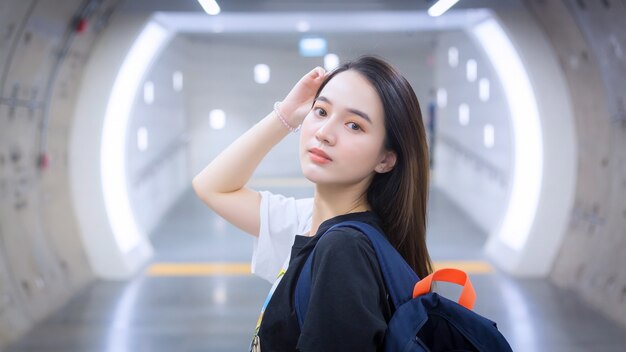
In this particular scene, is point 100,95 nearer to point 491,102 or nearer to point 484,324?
point 491,102

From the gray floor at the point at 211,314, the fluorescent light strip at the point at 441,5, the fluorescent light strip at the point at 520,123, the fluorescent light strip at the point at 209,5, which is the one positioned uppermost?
the fluorescent light strip at the point at 209,5

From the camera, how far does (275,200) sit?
1842 mm

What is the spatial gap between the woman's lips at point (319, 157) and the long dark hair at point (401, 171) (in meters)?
0.14

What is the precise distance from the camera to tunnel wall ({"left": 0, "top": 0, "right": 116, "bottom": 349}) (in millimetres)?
4531

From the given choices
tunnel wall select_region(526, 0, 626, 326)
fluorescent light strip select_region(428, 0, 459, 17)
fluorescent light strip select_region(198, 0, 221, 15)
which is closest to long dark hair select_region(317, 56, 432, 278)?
fluorescent light strip select_region(198, 0, 221, 15)

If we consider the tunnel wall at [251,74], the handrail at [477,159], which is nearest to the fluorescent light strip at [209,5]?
the tunnel wall at [251,74]

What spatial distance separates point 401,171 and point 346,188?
0.44ft

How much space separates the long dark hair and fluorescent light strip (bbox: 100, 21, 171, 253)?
510 centimetres

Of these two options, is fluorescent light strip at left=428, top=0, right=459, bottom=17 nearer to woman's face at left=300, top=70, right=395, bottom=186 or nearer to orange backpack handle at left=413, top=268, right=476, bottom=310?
woman's face at left=300, top=70, right=395, bottom=186

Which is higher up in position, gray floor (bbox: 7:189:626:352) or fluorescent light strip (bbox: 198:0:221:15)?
fluorescent light strip (bbox: 198:0:221:15)

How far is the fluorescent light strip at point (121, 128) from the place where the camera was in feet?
20.6

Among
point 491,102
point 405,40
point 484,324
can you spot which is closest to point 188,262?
point 405,40

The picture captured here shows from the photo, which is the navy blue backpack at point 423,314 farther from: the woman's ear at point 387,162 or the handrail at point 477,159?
the handrail at point 477,159

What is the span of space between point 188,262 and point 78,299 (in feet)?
4.41
